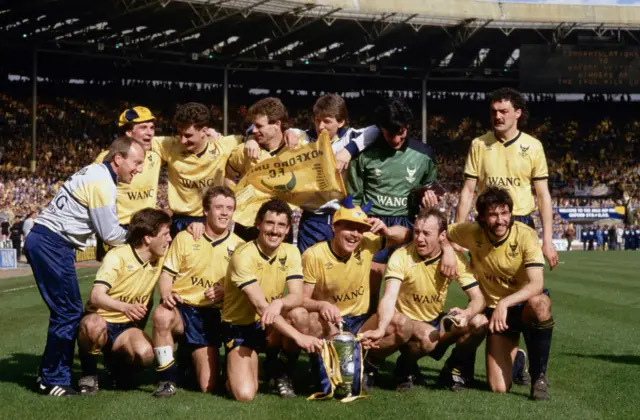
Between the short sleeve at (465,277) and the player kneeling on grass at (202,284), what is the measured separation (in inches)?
72.0

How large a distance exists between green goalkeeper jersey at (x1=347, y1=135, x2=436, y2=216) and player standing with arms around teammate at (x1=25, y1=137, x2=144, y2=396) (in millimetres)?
2025

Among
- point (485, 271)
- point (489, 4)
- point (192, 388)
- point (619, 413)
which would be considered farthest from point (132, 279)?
point (489, 4)

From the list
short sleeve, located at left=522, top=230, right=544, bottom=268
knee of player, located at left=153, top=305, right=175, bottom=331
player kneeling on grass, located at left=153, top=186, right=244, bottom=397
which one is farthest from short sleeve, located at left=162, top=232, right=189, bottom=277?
short sleeve, located at left=522, top=230, right=544, bottom=268

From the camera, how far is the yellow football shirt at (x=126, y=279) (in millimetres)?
7020

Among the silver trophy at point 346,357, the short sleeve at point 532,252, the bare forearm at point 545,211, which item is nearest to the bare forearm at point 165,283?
the silver trophy at point 346,357

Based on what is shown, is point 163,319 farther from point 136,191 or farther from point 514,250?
point 514,250

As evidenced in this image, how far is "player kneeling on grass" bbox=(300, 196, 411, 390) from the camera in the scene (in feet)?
22.4

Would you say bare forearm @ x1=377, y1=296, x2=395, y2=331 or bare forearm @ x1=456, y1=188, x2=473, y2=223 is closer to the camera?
bare forearm @ x1=377, y1=296, x2=395, y2=331

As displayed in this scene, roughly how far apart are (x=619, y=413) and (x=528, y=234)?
160cm

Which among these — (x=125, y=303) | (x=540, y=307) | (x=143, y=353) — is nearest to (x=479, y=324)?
(x=540, y=307)

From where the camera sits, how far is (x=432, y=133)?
1865 inches

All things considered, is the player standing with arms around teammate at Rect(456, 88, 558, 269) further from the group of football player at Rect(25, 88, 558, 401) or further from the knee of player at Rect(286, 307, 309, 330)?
the knee of player at Rect(286, 307, 309, 330)

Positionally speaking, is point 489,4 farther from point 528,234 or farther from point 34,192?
point 528,234

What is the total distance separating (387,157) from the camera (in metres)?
7.59
